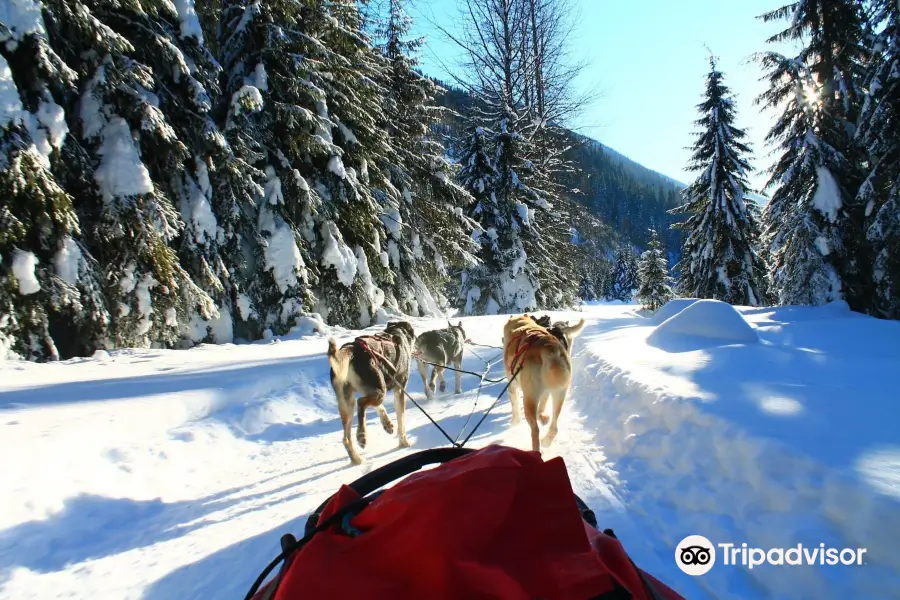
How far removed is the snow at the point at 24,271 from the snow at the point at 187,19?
245 inches

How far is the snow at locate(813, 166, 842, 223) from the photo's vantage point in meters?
12.4

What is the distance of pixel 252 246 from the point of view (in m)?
11.8

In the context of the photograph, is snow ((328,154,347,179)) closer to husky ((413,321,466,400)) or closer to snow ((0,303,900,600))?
husky ((413,321,466,400))

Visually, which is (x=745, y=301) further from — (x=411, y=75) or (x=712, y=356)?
(x=411, y=75)

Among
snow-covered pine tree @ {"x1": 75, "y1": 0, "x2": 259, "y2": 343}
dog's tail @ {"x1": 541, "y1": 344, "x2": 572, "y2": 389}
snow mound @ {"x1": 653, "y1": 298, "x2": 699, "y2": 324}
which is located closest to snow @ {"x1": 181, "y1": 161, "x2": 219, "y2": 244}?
snow-covered pine tree @ {"x1": 75, "y1": 0, "x2": 259, "y2": 343}

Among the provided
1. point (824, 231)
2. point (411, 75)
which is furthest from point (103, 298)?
point (824, 231)

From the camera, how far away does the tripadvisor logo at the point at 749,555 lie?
7.57 feet

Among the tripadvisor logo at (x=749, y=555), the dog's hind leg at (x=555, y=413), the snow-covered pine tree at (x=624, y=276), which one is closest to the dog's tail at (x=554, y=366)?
the dog's hind leg at (x=555, y=413)

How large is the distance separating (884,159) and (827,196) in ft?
5.84

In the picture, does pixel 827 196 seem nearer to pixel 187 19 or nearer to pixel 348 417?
pixel 348 417

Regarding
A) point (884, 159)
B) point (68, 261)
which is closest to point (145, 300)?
point (68, 261)

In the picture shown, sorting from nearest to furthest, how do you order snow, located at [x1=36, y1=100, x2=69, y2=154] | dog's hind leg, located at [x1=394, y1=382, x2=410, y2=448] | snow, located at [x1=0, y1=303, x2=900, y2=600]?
snow, located at [x1=0, y1=303, x2=900, y2=600], dog's hind leg, located at [x1=394, y1=382, x2=410, y2=448], snow, located at [x1=36, y1=100, x2=69, y2=154]

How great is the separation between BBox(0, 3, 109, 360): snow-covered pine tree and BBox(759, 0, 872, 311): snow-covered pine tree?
58.5ft

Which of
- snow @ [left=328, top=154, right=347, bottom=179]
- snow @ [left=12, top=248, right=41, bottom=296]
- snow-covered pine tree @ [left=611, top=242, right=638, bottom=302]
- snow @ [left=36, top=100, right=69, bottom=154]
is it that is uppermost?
snow @ [left=328, top=154, right=347, bottom=179]
